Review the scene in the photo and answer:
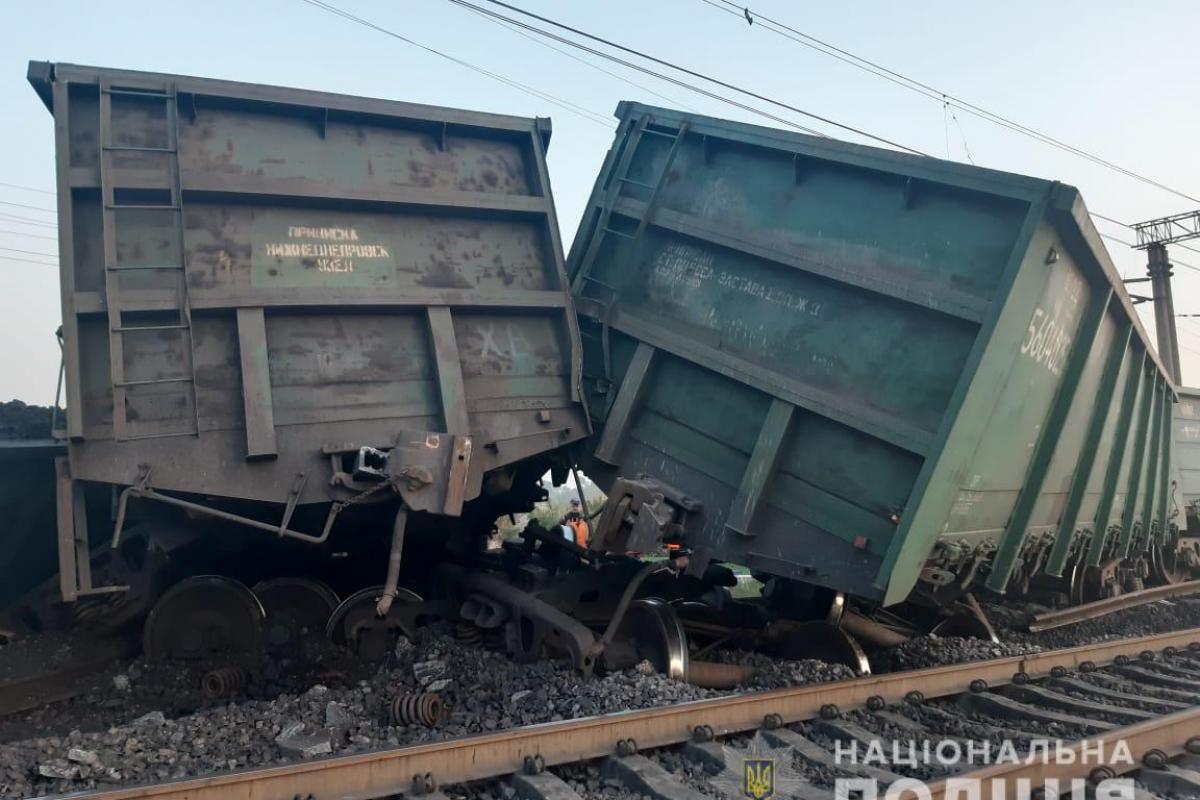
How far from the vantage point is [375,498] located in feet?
16.9

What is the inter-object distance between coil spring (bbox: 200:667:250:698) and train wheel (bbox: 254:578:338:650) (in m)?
0.37

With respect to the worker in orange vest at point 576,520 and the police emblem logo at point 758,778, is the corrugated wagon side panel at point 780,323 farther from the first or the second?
the worker in orange vest at point 576,520

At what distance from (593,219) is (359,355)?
2.15 m

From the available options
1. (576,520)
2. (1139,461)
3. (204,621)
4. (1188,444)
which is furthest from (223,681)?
(1188,444)

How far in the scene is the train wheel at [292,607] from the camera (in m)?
5.71

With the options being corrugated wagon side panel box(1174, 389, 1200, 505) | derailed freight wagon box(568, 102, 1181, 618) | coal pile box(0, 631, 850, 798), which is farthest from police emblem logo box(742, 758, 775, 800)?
corrugated wagon side panel box(1174, 389, 1200, 505)

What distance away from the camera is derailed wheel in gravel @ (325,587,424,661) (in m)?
5.85

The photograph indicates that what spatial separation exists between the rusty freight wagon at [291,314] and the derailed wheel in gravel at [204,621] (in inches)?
2.3

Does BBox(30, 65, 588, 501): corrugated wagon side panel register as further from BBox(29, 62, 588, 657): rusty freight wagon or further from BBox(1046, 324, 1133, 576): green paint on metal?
BBox(1046, 324, 1133, 576): green paint on metal

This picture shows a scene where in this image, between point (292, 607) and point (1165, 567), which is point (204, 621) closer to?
point (292, 607)

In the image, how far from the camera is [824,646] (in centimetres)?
586

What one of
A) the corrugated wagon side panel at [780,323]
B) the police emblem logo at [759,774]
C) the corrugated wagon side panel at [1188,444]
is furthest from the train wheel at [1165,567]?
the police emblem logo at [759,774]

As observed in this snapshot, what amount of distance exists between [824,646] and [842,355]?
2049mm

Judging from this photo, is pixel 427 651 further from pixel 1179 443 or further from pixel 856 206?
pixel 1179 443
